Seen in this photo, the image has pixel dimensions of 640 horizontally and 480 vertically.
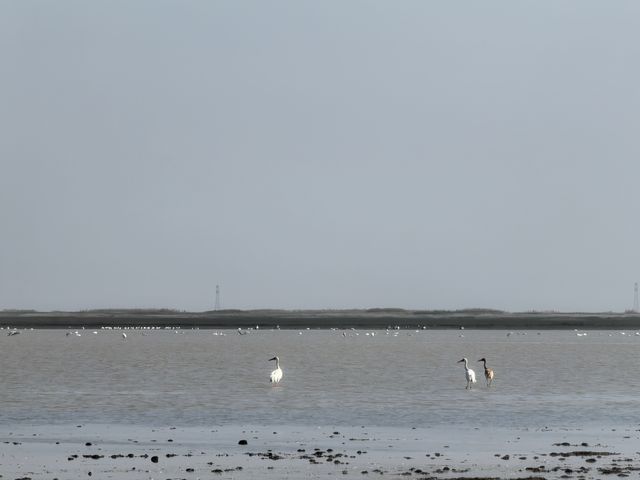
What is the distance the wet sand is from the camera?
2239cm

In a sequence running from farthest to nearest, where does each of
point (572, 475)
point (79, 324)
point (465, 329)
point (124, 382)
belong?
1. point (79, 324)
2. point (465, 329)
3. point (124, 382)
4. point (572, 475)

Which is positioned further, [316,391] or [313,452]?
[316,391]

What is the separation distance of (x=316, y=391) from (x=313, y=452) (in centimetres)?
1677

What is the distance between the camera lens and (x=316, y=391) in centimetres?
4200

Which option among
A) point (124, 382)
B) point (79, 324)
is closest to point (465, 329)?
point (79, 324)

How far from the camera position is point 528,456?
2483cm

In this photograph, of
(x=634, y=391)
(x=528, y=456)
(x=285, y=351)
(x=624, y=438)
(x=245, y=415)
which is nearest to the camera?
(x=528, y=456)

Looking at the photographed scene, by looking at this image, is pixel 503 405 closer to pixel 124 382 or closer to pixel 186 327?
pixel 124 382

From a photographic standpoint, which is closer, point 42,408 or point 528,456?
point 528,456

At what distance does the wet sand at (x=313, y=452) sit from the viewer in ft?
73.5

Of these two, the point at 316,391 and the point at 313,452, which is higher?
the point at 316,391

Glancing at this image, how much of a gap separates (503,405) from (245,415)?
8.02 meters

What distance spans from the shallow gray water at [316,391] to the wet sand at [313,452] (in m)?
2.13

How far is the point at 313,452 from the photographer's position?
25.2 meters
